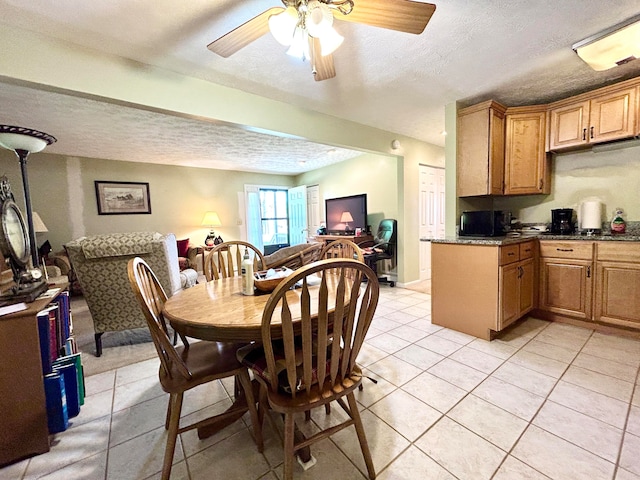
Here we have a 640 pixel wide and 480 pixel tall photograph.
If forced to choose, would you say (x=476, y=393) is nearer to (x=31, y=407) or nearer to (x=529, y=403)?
(x=529, y=403)

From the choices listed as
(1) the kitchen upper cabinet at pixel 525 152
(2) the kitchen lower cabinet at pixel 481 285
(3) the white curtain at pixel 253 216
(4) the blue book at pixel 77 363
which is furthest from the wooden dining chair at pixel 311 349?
(3) the white curtain at pixel 253 216

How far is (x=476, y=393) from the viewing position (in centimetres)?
166

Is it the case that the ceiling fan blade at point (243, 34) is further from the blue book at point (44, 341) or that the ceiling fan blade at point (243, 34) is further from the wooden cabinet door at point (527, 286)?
the wooden cabinet door at point (527, 286)

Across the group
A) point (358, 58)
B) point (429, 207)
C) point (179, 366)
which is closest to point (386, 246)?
point (429, 207)

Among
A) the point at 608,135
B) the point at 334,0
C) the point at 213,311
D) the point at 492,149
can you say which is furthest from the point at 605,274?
the point at 213,311

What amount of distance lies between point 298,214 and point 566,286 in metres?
5.07

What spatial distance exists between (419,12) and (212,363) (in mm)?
1916

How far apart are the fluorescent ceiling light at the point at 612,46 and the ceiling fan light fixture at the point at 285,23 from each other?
2.08 m

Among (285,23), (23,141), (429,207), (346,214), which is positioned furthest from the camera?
(346,214)

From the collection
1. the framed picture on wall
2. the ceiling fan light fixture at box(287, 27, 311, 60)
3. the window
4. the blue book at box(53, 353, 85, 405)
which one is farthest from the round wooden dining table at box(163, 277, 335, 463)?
the window

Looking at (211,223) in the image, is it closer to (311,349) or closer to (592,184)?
(311,349)

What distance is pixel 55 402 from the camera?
54.7 inches

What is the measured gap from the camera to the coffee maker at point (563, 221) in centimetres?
278

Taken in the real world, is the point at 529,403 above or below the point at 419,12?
below
